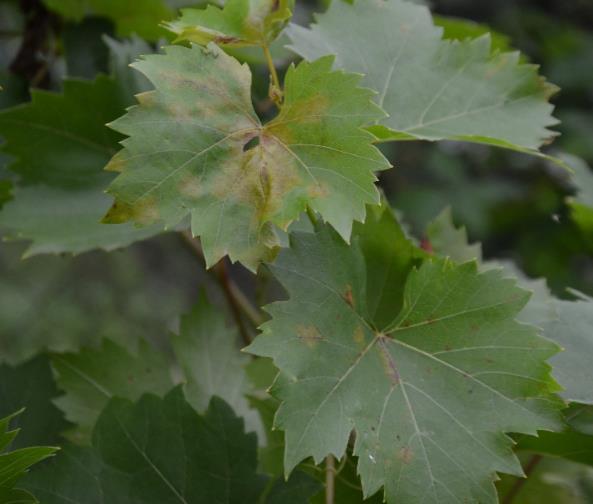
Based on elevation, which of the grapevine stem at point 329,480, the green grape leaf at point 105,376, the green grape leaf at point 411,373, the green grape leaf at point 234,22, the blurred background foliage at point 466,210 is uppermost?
the green grape leaf at point 234,22

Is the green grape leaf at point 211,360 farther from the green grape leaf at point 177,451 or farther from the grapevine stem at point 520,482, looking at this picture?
the grapevine stem at point 520,482

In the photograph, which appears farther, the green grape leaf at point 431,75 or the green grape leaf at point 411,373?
the green grape leaf at point 431,75

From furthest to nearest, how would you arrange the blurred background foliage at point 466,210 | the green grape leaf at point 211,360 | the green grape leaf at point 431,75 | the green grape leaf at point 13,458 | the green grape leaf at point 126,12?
the blurred background foliage at point 466,210 → the green grape leaf at point 126,12 → the green grape leaf at point 211,360 → the green grape leaf at point 431,75 → the green grape leaf at point 13,458

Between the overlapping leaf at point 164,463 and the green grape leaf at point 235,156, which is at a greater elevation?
the green grape leaf at point 235,156

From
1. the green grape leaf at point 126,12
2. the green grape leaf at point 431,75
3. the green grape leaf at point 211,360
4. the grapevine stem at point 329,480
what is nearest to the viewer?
the grapevine stem at point 329,480

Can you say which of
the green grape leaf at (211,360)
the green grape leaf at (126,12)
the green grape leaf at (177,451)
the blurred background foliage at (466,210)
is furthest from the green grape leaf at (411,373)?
the blurred background foliage at (466,210)

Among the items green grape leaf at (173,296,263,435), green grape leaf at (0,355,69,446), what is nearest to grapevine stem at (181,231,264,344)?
green grape leaf at (173,296,263,435)
